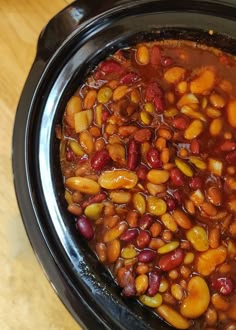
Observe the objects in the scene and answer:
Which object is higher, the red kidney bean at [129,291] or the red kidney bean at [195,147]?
the red kidney bean at [195,147]

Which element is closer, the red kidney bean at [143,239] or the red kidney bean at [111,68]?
the red kidney bean at [143,239]

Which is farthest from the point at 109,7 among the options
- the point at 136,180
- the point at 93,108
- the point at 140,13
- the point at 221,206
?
the point at 221,206

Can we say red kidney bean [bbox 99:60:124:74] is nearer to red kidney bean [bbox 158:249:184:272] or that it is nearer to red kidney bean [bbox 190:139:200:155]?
red kidney bean [bbox 190:139:200:155]

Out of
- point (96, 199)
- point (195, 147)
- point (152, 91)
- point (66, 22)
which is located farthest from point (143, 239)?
point (66, 22)

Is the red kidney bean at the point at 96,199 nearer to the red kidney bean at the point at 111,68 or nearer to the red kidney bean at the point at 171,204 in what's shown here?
the red kidney bean at the point at 171,204

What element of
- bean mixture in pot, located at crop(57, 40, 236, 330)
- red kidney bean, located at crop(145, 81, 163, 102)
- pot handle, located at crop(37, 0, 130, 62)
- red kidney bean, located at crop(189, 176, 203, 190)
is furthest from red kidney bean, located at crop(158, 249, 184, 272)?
pot handle, located at crop(37, 0, 130, 62)

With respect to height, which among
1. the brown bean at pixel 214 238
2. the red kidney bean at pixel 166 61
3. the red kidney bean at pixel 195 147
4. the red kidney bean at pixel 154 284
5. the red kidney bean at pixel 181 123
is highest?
the red kidney bean at pixel 166 61

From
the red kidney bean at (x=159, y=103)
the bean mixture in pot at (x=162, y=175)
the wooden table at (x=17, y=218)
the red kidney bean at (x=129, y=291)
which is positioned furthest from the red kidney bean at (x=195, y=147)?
the wooden table at (x=17, y=218)
